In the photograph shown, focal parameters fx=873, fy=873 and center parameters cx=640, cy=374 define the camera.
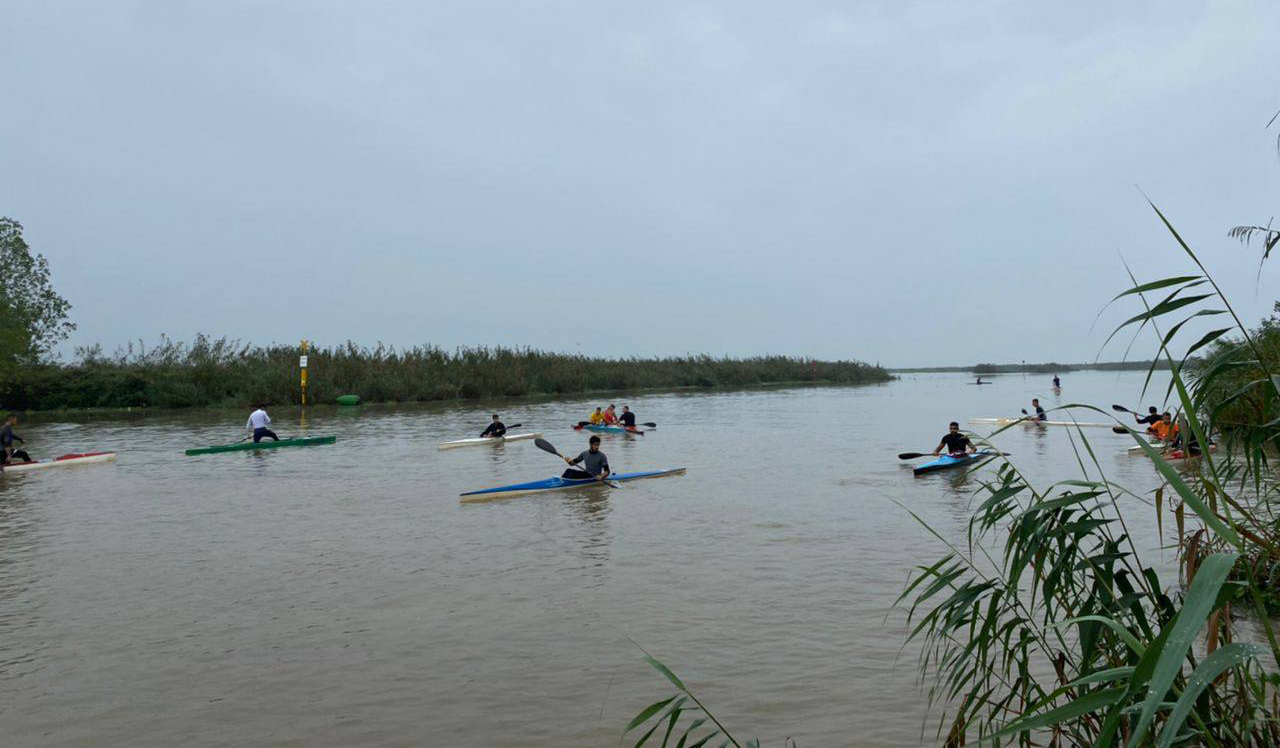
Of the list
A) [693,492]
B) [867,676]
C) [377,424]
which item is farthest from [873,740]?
[377,424]

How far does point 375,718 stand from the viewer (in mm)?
5141

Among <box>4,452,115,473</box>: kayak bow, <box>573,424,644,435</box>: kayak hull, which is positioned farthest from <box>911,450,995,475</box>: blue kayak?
<box>4,452,115,473</box>: kayak bow

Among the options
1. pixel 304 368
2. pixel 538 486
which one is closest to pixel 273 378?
pixel 304 368

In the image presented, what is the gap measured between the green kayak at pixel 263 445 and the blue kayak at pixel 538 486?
28.3 ft

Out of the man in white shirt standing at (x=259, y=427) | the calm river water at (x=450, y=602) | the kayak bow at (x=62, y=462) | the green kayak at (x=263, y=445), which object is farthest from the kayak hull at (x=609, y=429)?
the kayak bow at (x=62, y=462)

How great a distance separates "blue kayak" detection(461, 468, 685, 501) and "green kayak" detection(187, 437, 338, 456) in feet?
28.3

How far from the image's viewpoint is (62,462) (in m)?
17.4

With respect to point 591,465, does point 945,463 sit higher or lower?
lower

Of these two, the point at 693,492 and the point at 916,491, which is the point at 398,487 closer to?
the point at 693,492

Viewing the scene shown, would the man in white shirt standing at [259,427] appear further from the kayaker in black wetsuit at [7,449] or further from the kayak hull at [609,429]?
the kayak hull at [609,429]

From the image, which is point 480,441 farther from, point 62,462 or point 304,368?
point 304,368

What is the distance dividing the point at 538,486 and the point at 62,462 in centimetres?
1054

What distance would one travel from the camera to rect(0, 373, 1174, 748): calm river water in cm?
517

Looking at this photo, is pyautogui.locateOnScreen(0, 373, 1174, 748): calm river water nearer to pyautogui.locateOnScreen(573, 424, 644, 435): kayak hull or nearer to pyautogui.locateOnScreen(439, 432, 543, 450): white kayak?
pyautogui.locateOnScreen(439, 432, 543, 450): white kayak
